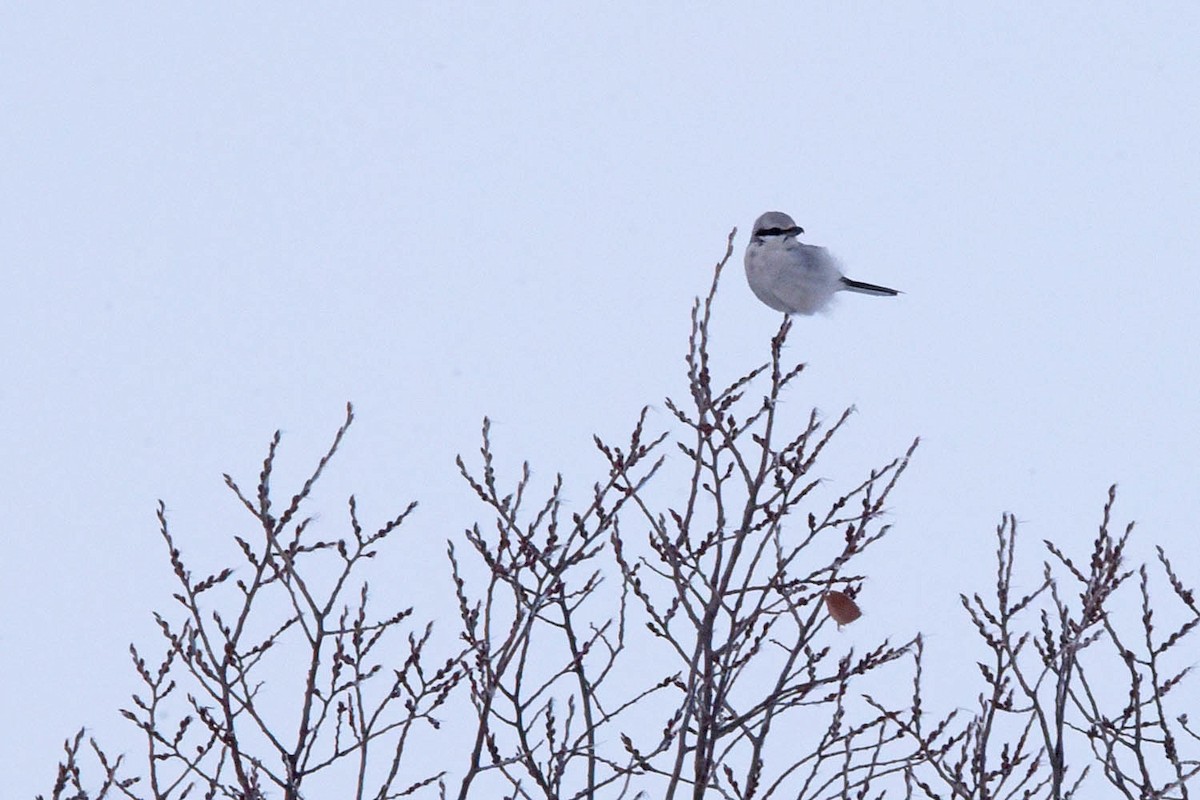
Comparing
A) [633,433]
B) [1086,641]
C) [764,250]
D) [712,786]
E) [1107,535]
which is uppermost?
[764,250]

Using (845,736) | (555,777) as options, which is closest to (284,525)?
(555,777)

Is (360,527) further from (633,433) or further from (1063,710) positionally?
(1063,710)

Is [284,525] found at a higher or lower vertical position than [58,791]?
higher

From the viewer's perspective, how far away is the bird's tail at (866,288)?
8.52 metres

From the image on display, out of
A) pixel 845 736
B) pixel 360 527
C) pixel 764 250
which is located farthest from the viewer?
pixel 764 250

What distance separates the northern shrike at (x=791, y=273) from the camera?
324 inches

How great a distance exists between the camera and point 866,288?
28.3 ft

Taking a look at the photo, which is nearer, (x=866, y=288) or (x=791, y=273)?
(x=791, y=273)

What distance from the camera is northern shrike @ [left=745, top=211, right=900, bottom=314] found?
8.23 metres

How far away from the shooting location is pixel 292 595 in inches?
161

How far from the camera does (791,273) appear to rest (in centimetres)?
822

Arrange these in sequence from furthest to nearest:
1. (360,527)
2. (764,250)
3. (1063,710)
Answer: (764,250) → (360,527) → (1063,710)

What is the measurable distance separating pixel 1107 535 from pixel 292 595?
2604 millimetres

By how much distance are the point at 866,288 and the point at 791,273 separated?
66 centimetres
